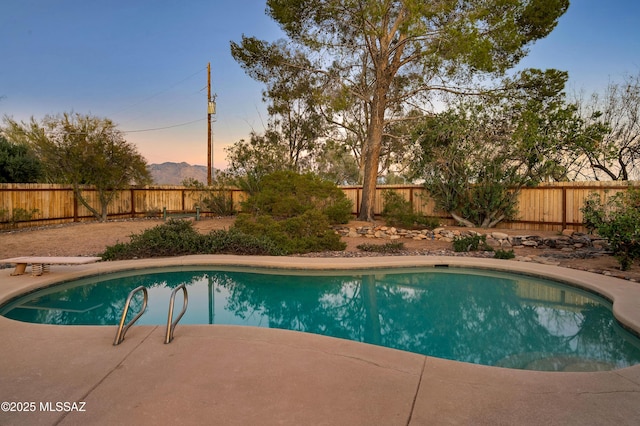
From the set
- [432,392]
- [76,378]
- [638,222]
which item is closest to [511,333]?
[432,392]

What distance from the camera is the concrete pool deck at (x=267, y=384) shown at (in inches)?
101

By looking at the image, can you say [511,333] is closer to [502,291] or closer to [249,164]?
[502,291]

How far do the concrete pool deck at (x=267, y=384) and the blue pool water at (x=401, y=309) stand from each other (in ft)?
3.76

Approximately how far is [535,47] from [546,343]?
13.8m

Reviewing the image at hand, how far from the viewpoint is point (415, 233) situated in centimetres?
1305

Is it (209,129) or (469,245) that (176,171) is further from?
(469,245)

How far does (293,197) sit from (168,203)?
9.38 meters

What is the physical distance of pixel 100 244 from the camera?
443 inches

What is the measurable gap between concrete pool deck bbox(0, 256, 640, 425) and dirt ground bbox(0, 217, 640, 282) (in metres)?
5.80

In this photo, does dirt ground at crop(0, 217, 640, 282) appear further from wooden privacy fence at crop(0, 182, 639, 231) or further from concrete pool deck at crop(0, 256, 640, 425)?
concrete pool deck at crop(0, 256, 640, 425)

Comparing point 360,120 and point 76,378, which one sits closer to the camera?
point 76,378

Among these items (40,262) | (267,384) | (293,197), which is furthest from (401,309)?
(293,197)

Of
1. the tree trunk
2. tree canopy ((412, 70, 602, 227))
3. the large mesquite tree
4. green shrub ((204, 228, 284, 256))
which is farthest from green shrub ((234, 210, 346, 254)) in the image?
tree canopy ((412, 70, 602, 227))

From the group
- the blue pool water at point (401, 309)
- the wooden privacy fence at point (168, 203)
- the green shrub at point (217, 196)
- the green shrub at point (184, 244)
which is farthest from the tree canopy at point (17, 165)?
the blue pool water at point (401, 309)
